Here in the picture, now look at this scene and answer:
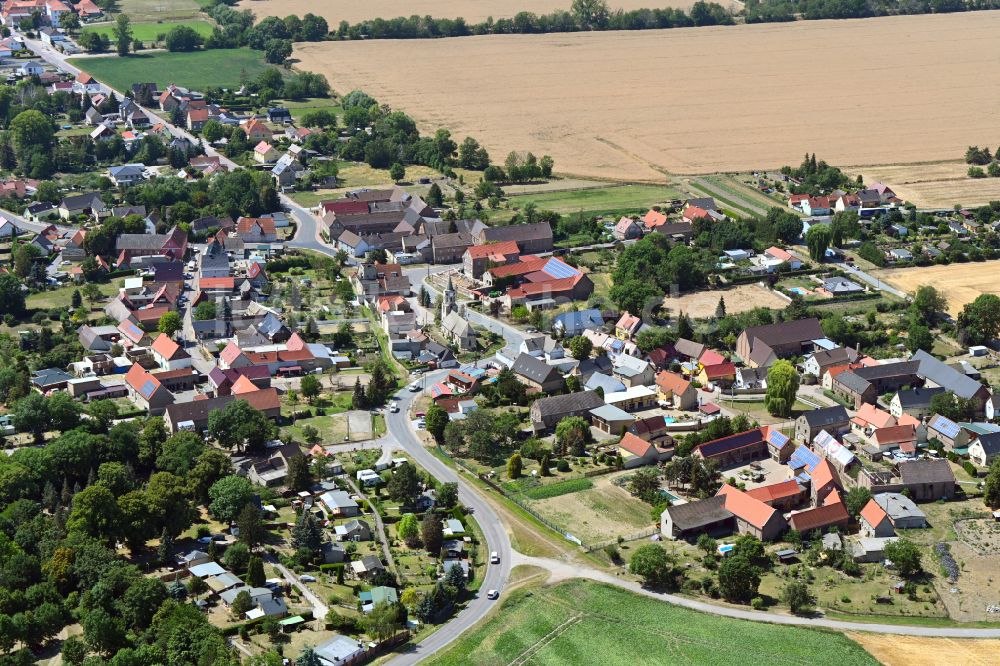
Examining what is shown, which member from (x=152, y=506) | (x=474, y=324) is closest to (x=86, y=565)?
(x=152, y=506)

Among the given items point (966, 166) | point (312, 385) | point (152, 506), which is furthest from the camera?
point (966, 166)

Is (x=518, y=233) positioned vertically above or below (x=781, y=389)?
above

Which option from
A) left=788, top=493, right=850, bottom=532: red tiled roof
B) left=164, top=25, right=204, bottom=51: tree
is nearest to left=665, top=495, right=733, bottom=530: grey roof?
left=788, top=493, right=850, bottom=532: red tiled roof

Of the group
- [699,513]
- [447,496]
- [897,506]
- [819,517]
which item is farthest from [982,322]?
[447,496]

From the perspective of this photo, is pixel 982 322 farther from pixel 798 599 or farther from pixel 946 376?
pixel 798 599

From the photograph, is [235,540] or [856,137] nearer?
[235,540]

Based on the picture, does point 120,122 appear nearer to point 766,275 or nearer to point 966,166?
point 766,275
